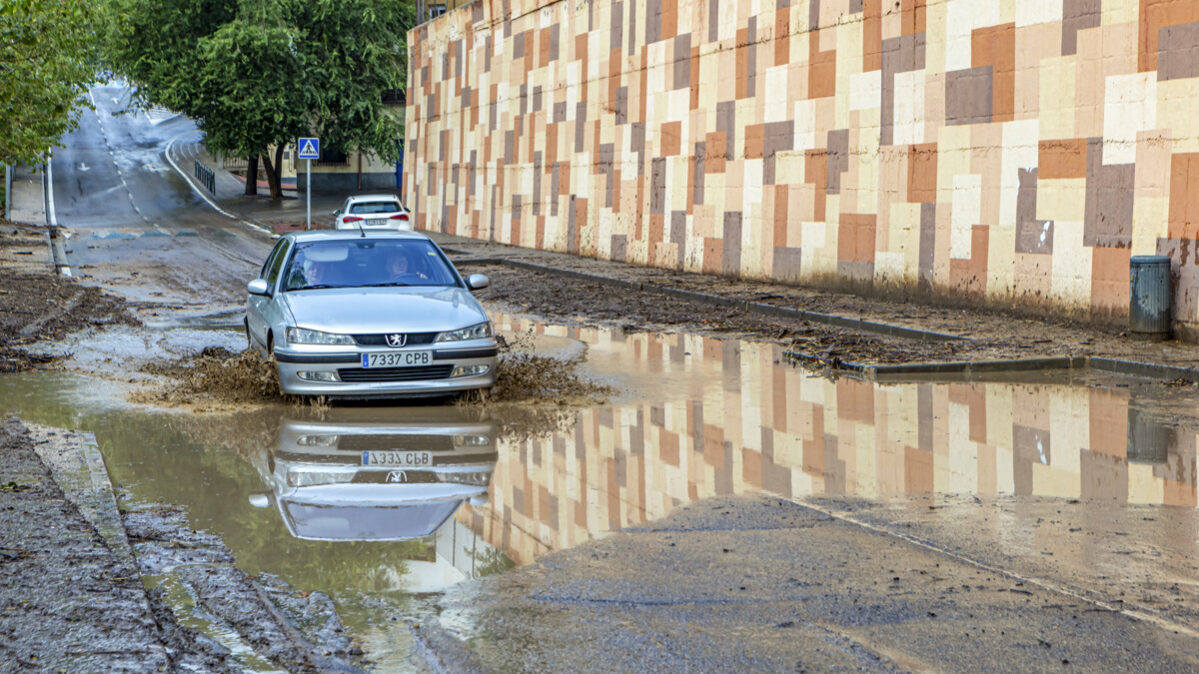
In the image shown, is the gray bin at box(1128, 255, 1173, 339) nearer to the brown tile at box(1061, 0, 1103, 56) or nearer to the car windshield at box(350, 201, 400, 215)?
the brown tile at box(1061, 0, 1103, 56)

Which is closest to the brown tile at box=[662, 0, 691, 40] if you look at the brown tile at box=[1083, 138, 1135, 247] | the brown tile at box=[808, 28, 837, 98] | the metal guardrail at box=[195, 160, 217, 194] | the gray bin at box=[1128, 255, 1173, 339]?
the brown tile at box=[808, 28, 837, 98]

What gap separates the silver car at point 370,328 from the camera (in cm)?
1023

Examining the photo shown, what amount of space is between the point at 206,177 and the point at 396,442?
2289 inches

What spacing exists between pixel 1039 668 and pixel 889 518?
91.7 inches

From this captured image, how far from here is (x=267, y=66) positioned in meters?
50.2

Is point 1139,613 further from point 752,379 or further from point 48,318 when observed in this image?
point 48,318

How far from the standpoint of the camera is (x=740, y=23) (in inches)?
975

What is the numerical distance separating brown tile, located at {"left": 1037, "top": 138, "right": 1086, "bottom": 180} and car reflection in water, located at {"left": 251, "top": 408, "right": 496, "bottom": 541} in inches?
375

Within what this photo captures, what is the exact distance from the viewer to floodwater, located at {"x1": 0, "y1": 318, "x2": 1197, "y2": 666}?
20.4 feet

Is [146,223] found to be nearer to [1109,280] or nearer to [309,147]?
[309,147]

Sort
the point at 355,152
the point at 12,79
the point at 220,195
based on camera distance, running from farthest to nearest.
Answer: the point at 355,152
the point at 220,195
the point at 12,79

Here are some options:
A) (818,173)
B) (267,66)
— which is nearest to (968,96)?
(818,173)

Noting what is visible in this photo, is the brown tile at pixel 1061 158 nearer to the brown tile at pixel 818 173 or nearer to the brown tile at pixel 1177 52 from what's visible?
the brown tile at pixel 1177 52

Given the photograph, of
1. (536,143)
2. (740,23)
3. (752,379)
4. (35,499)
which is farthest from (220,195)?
(35,499)
